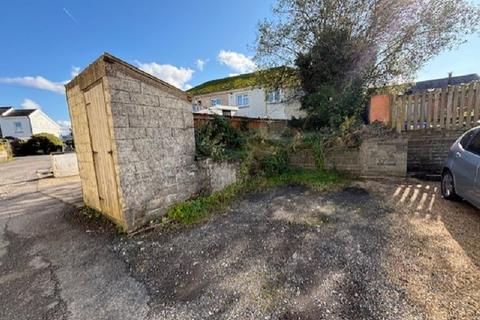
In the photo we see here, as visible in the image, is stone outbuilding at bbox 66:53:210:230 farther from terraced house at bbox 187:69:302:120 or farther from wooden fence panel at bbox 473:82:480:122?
terraced house at bbox 187:69:302:120

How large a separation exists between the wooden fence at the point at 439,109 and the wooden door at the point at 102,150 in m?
7.20

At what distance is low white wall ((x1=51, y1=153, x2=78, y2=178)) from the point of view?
942 cm

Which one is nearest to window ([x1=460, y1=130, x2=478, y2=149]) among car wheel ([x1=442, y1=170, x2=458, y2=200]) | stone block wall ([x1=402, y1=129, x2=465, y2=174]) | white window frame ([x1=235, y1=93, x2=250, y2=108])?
car wheel ([x1=442, y1=170, x2=458, y2=200])

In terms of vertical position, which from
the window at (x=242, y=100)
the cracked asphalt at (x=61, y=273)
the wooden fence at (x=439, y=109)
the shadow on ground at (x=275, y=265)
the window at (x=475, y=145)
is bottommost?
the cracked asphalt at (x=61, y=273)

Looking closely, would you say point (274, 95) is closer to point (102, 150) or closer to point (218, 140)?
point (218, 140)

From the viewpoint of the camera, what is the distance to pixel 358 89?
871cm

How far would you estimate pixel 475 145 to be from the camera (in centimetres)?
365

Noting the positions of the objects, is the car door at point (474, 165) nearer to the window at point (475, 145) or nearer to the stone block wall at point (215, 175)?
the window at point (475, 145)

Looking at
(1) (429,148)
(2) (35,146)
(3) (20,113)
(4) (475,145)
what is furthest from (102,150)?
(3) (20,113)

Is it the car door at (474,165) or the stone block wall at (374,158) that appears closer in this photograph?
the car door at (474,165)

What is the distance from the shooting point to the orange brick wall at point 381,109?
242 inches

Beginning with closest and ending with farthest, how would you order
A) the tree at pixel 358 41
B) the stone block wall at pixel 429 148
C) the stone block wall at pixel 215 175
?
1. the stone block wall at pixel 215 175
2. the stone block wall at pixel 429 148
3. the tree at pixel 358 41

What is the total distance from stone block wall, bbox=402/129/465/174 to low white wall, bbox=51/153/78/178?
12697mm

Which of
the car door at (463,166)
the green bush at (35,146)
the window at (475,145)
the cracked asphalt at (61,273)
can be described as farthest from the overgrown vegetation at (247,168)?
the green bush at (35,146)
